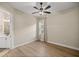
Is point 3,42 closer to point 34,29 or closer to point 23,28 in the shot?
point 23,28

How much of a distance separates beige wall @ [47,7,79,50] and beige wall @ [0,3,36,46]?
1.33 meters

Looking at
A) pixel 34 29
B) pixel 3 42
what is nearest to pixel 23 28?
pixel 34 29

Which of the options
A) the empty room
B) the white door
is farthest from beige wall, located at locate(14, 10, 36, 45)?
the white door

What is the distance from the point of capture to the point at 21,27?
4141mm

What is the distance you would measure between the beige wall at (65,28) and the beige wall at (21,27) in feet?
4.37

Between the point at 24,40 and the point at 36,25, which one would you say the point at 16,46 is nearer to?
the point at 24,40

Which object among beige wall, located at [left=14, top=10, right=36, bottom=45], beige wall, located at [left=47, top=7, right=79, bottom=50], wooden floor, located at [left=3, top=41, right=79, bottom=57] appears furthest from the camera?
beige wall, located at [left=14, top=10, right=36, bottom=45]

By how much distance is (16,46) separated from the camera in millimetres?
3928

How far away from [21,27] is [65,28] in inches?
85.4

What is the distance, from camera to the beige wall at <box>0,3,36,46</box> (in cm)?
386

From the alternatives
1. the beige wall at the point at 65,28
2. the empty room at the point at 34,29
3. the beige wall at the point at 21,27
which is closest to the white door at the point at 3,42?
the empty room at the point at 34,29

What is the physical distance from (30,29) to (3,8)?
1.67m

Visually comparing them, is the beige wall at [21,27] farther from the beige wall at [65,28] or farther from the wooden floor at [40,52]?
the beige wall at [65,28]

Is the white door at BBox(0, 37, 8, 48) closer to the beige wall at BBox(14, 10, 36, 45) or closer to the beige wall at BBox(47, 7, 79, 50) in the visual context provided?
the beige wall at BBox(14, 10, 36, 45)
